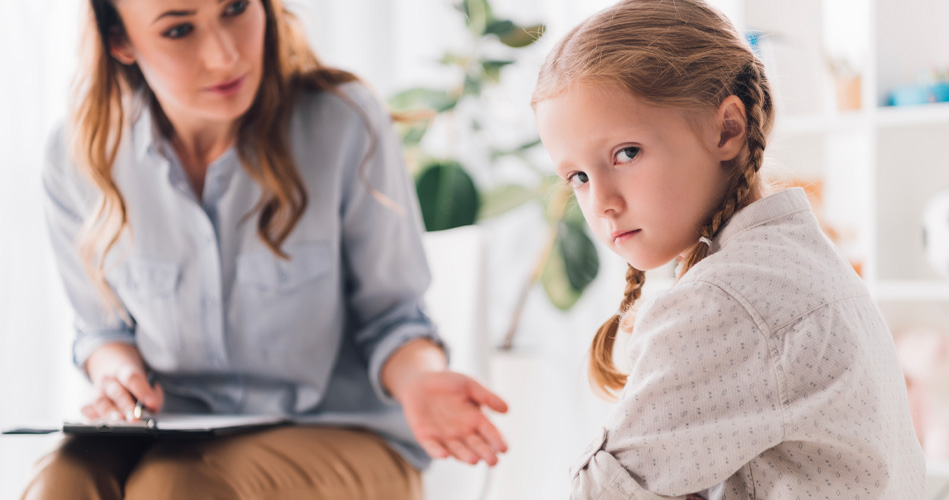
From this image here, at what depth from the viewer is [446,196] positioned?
6.24ft

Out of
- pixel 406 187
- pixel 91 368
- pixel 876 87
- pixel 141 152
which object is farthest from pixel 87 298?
pixel 876 87

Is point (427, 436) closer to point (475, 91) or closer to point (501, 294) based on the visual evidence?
point (475, 91)

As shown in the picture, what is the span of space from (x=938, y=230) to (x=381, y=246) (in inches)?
54.2

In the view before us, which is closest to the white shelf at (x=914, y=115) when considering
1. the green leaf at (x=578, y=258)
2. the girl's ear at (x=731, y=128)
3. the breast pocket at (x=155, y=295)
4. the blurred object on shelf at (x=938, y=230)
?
the blurred object on shelf at (x=938, y=230)

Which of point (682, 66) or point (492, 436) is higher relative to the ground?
point (682, 66)

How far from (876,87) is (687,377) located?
5.28ft

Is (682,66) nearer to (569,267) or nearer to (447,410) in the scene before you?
(447,410)

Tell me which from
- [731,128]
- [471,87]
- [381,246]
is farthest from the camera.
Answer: [471,87]

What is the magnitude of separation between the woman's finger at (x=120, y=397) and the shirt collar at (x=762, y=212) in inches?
31.5

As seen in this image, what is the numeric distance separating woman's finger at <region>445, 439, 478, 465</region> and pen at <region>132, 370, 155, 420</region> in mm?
400

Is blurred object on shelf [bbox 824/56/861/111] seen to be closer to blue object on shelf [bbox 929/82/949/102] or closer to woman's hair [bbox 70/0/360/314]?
blue object on shelf [bbox 929/82/949/102]

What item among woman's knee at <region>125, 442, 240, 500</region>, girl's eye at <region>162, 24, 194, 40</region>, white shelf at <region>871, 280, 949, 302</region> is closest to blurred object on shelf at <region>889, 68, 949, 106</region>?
white shelf at <region>871, 280, 949, 302</region>

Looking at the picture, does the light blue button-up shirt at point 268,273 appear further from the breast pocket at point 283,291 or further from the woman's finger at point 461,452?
the woman's finger at point 461,452

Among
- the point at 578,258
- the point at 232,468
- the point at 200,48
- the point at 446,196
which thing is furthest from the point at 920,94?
the point at 232,468
